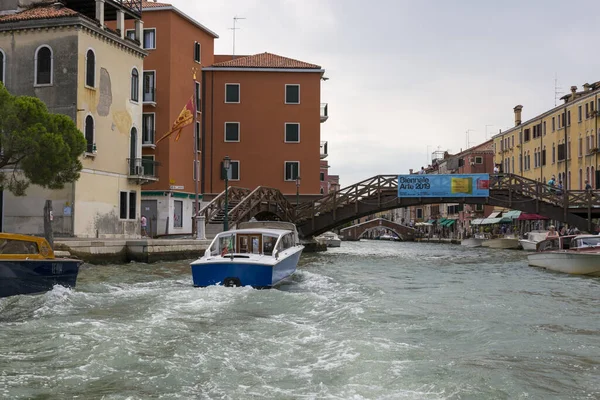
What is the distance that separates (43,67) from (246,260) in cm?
1531

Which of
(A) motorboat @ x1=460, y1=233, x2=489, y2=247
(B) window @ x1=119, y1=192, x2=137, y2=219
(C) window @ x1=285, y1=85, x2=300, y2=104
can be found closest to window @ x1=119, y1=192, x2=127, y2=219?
(B) window @ x1=119, y1=192, x2=137, y2=219

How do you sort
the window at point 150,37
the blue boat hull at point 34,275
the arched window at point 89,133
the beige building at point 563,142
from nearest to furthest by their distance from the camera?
1. the blue boat hull at point 34,275
2. the arched window at point 89,133
3. the window at point 150,37
4. the beige building at point 563,142

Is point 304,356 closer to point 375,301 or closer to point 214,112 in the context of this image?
point 375,301

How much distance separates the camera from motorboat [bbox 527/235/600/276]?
71.9 feet

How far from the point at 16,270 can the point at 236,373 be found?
6.22 meters

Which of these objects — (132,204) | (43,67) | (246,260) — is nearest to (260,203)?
(132,204)

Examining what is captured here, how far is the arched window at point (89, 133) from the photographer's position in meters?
26.8

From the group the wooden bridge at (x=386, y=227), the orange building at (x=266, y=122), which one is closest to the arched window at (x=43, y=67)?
the orange building at (x=266, y=122)

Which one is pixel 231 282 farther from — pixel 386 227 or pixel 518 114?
pixel 386 227

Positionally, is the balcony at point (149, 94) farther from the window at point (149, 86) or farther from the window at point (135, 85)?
the window at point (135, 85)

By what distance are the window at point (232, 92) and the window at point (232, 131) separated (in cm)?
132

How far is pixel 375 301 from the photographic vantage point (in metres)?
14.1

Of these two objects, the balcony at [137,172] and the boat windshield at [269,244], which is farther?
the balcony at [137,172]

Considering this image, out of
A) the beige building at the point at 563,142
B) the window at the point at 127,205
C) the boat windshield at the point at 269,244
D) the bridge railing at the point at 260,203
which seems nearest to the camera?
the boat windshield at the point at 269,244
